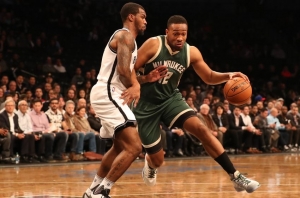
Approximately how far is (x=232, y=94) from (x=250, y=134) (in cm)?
770

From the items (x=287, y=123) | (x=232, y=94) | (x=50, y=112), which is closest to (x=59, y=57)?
(x=50, y=112)

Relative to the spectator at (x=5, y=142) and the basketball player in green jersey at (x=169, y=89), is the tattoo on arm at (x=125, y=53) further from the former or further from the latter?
the spectator at (x=5, y=142)

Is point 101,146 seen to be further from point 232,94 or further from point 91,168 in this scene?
point 232,94

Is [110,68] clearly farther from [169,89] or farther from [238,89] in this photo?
[238,89]

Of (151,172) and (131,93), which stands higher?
(131,93)

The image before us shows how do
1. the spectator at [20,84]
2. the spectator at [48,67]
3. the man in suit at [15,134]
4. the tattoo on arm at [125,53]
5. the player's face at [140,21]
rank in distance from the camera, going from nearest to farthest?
the tattoo on arm at [125,53] → the player's face at [140,21] → the man in suit at [15,134] → the spectator at [20,84] → the spectator at [48,67]

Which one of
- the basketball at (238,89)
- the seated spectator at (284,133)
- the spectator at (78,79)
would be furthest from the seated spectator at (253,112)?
the basketball at (238,89)

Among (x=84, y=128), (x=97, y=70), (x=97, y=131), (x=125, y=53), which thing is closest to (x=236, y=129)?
(x=97, y=131)

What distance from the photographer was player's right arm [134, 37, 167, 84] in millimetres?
6684

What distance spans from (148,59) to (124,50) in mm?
1034

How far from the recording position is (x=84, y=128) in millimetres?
12664

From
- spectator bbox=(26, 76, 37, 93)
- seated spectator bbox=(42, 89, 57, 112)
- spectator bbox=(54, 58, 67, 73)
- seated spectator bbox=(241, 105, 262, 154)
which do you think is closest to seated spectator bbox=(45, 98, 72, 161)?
seated spectator bbox=(42, 89, 57, 112)

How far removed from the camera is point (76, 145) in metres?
12.3

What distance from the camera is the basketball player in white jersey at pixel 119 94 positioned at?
5863 millimetres
